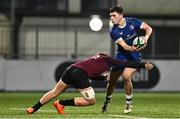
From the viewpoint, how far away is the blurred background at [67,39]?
30.8m

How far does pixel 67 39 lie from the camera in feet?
114

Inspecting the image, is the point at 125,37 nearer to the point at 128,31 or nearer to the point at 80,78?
the point at 128,31

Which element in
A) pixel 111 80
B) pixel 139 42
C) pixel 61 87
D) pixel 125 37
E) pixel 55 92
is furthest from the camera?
pixel 111 80

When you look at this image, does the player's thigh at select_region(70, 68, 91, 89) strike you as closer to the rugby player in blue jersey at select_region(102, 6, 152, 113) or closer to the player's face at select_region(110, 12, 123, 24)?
the rugby player in blue jersey at select_region(102, 6, 152, 113)

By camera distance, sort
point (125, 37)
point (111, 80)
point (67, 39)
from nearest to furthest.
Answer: point (125, 37) → point (111, 80) → point (67, 39)

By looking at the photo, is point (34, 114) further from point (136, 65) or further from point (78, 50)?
point (78, 50)

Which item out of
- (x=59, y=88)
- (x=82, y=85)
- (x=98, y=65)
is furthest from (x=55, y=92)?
(x=98, y=65)

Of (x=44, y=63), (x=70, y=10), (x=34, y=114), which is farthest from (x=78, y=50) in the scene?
(x=34, y=114)

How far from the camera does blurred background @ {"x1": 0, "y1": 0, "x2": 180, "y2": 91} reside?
3075 cm

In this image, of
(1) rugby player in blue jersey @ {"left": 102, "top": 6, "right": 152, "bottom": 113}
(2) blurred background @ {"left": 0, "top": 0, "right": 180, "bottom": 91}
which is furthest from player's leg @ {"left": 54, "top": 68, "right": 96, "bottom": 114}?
(2) blurred background @ {"left": 0, "top": 0, "right": 180, "bottom": 91}

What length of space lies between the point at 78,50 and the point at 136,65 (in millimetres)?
21933

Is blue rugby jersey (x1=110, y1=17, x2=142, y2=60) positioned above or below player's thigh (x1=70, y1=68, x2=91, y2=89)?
above

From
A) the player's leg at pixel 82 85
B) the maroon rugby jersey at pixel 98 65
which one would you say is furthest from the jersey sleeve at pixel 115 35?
the player's leg at pixel 82 85

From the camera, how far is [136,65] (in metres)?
14.3
